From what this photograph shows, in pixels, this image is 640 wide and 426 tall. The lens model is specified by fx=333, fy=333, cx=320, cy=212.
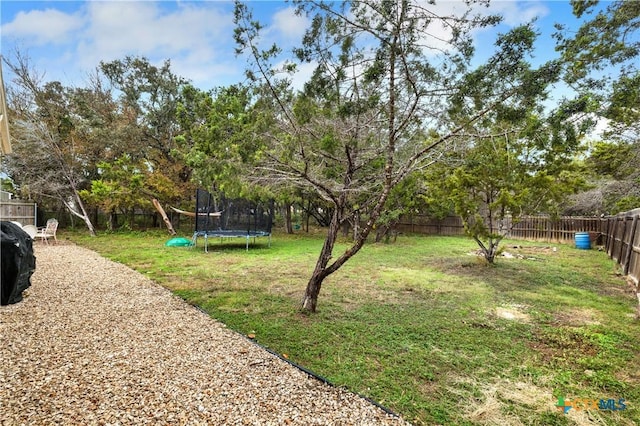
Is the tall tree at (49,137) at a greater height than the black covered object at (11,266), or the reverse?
the tall tree at (49,137)

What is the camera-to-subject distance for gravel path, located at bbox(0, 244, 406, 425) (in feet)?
6.60

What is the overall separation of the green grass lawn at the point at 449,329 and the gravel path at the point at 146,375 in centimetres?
28

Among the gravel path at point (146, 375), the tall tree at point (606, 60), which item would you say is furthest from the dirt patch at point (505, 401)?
the tall tree at point (606, 60)

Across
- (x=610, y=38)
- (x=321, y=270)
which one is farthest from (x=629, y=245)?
(x=321, y=270)

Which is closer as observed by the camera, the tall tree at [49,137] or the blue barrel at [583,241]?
the blue barrel at [583,241]

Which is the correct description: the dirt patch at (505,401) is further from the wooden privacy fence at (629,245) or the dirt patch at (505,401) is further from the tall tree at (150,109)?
the tall tree at (150,109)

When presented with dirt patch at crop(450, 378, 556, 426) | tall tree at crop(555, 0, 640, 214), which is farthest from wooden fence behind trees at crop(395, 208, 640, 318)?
dirt patch at crop(450, 378, 556, 426)

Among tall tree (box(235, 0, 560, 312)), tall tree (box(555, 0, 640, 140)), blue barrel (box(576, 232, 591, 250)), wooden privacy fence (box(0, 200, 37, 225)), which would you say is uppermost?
tall tree (box(555, 0, 640, 140))

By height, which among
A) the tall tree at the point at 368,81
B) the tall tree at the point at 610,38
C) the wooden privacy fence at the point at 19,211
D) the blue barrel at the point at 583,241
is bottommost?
the wooden privacy fence at the point at 19,211

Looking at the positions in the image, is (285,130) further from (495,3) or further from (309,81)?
(495,3)

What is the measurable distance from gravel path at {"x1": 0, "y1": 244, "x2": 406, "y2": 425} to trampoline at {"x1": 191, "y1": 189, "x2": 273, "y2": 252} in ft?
19.1

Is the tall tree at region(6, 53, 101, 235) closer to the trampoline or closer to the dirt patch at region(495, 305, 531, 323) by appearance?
the trampoline

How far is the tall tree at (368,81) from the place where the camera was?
119 inches

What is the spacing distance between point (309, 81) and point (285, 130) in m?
0.74
